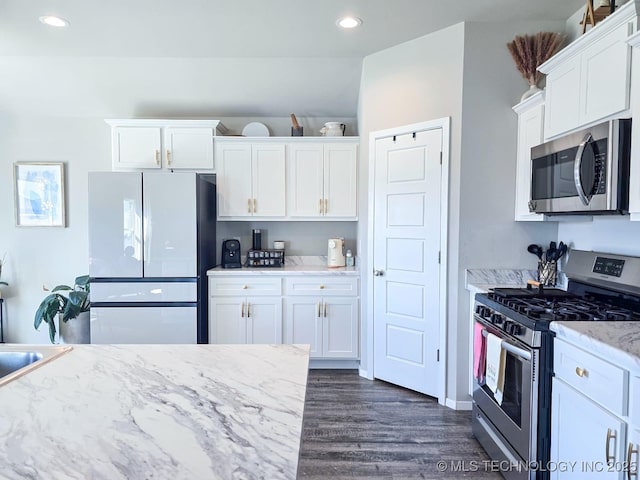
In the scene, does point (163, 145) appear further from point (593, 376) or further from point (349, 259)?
point (593, 376)

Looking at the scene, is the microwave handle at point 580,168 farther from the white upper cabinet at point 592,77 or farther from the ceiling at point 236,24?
the ceiling at point 236,24

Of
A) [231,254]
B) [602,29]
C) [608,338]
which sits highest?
[602,29]

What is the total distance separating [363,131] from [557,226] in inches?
66.7

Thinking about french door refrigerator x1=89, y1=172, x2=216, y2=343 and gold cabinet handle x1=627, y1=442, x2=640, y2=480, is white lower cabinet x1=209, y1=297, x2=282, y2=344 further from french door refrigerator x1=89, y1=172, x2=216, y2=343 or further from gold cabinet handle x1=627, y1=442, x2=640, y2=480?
gold cabinet handle x1=627, y1=442, x2=640, y2=480

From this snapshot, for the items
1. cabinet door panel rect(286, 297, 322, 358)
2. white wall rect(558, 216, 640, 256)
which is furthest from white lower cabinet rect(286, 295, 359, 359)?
white wall rect(558, 216, 640, 256)

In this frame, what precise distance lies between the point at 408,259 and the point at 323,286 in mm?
866

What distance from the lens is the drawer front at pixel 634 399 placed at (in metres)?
1.20

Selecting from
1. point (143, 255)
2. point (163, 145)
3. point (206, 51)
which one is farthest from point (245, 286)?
point (206, 51)

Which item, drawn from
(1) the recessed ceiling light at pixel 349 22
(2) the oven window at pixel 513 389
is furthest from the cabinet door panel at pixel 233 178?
(2) the oven window at pixel 513 389

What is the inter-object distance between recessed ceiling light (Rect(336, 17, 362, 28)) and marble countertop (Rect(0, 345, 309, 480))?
234cm

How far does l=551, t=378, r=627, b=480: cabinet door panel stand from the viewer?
50.8 inches

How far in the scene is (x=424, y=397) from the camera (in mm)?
2920

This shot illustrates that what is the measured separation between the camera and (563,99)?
81.5 inches

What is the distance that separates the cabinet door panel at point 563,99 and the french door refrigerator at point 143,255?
8.72 ft
